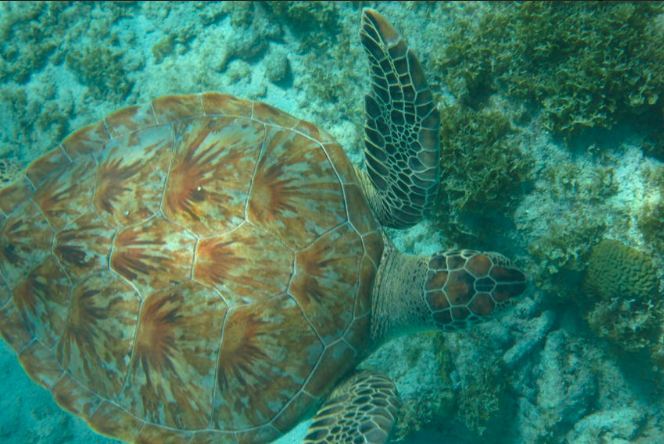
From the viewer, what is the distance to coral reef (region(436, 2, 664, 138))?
8.25 ft

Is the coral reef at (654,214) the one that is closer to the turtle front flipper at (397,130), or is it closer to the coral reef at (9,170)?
the turtle front flipper at (397,130)

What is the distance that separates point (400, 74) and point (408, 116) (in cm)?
26

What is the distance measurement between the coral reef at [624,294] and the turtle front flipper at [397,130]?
4.00ft

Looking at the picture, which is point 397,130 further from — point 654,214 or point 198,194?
point 654,214

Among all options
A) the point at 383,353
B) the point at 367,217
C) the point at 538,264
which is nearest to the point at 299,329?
the point at 367,217

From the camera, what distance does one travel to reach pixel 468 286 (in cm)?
223

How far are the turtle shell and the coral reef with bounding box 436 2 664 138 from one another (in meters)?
1.44

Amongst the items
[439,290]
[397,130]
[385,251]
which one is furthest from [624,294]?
[397,130]

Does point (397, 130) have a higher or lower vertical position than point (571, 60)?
lower

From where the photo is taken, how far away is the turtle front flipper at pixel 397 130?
91.6 inches

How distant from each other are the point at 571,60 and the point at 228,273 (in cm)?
268

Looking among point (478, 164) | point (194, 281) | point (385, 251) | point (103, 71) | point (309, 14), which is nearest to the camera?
point (194, 281)

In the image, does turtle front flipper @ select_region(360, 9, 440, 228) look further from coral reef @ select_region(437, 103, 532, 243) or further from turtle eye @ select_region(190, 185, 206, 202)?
turtle eye @ select_region(190, 185, 206, 202)

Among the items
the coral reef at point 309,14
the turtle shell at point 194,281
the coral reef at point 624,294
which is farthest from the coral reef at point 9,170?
the coral reef at point 624,294
